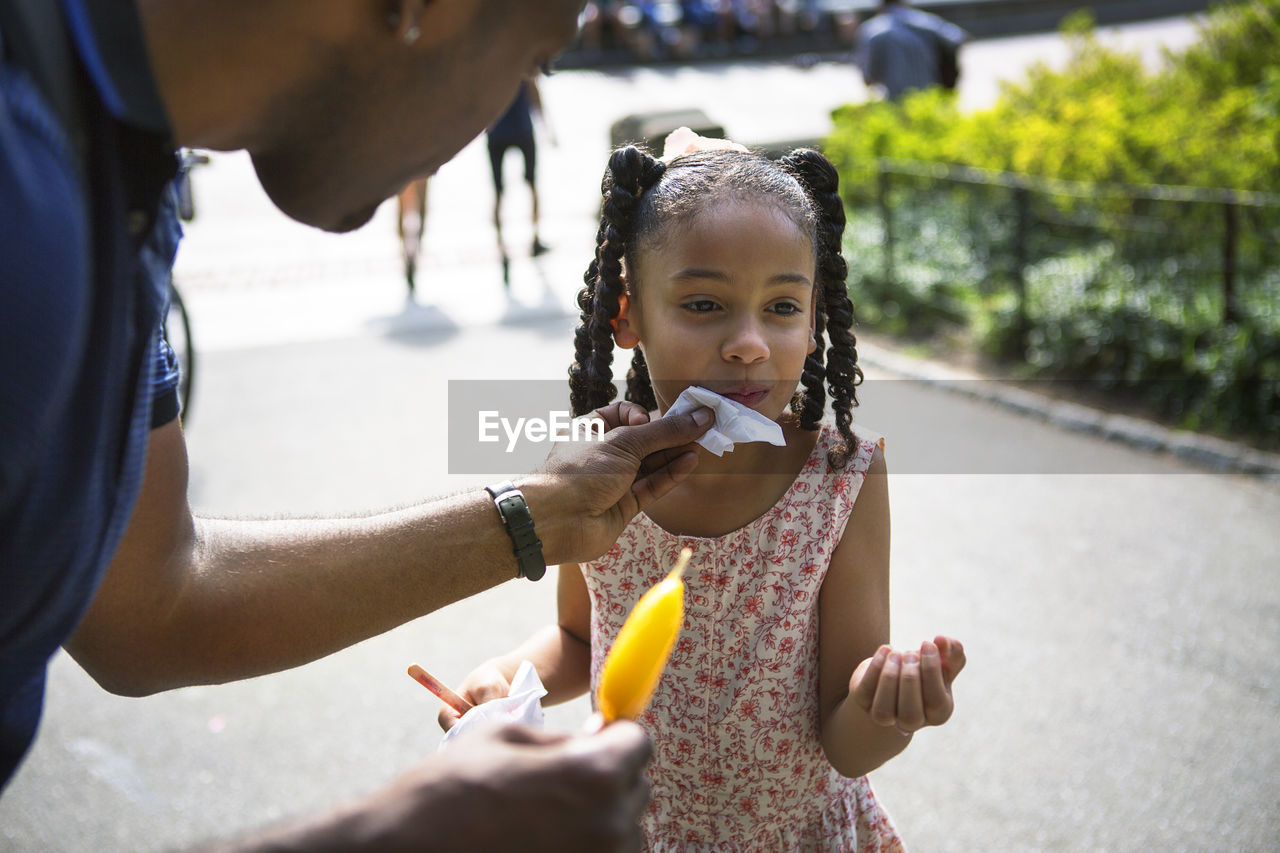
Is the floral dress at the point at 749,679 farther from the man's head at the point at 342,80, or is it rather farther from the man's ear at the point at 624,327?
the man's head at the point at 342,80

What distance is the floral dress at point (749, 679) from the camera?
77.4 inches

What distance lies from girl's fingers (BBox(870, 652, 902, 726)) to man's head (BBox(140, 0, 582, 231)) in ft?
2.95

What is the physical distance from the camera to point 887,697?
1.61m

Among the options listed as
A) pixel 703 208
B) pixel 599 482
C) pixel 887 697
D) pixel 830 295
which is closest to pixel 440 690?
pixel 599 482

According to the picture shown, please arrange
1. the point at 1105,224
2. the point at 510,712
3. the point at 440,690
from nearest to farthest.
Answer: the point at 510,712 → the point at 440,690 → the point at 1105,224

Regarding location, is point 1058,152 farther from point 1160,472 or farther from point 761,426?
point 761,426

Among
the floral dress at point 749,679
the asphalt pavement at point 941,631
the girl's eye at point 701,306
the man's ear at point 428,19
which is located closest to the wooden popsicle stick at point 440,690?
the floral dress at point 749,679

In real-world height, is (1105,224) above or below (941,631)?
above

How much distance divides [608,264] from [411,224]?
25.0ft

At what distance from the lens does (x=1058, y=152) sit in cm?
661

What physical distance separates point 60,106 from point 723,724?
140 centimetres

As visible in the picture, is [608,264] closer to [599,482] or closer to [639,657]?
[599,482]

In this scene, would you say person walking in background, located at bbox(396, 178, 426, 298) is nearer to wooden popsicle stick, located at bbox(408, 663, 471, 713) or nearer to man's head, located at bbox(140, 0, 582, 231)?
wooden popsicle stick, located at bbox(408, 663, 471, 713)

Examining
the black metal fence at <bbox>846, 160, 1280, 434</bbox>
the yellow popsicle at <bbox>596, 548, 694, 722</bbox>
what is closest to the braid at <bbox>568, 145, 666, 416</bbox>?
the yellow popsicle at <bbox>596, 548, 694, 722</bbox>
